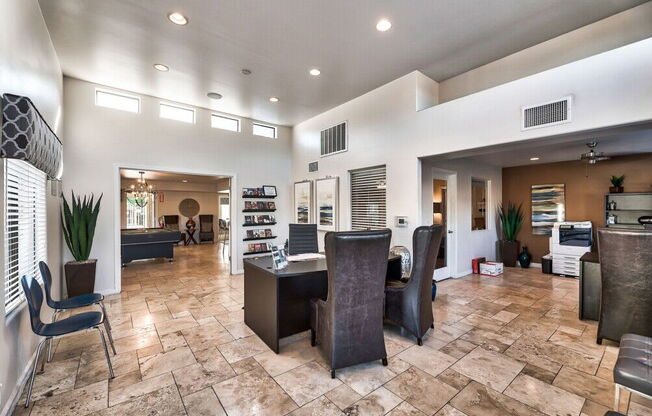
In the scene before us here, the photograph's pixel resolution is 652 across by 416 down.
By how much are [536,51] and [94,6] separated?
5.42 metres

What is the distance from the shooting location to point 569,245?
224 inches

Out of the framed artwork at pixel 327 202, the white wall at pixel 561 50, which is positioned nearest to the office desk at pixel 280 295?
the framed artwork at pixel 327 202

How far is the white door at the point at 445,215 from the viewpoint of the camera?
531 centimetres

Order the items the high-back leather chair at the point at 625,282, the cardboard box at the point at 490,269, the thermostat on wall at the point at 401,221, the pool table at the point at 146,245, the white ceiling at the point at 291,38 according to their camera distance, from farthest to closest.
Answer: the pool table at the point at 146,245, the cardboard box at the point at 490,269, the thermostat on wall at the point at 401,221, the white ceiling at the point at 291,38, the high-back leather chair at the point at 625,282

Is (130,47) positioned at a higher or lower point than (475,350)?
higher

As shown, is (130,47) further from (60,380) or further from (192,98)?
(60,380)

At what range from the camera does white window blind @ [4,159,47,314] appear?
2.15 metres

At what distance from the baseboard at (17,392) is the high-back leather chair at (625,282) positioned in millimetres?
5031

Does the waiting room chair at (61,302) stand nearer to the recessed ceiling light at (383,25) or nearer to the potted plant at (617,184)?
the recessed ceiling light at (383,25)

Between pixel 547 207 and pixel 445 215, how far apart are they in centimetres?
314

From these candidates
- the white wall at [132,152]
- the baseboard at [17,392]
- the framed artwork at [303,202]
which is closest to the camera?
the baseboard at [17,392]

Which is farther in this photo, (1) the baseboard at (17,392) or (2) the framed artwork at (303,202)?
(2) the framed artwork at (303,202)

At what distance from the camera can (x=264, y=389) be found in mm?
2160

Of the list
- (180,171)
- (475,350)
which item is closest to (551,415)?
(475,350)
